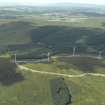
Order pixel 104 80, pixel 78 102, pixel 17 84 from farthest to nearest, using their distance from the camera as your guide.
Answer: pixel 104 80 < pixel 17 84 < pixel 78 102

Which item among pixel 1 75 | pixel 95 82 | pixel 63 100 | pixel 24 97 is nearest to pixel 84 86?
pixel 95 82

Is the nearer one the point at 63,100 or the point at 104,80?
the point at 63,100

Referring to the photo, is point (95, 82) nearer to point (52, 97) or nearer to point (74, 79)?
point (74, 79)

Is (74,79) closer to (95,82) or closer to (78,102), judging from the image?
(95,82)

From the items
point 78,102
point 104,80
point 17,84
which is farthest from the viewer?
point 104,80

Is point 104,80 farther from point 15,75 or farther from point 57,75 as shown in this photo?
point 15,75

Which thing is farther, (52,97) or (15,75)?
(15,75)

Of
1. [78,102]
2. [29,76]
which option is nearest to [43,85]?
[29,76]

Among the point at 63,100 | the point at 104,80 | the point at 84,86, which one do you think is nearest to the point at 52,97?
the point at 63,100
